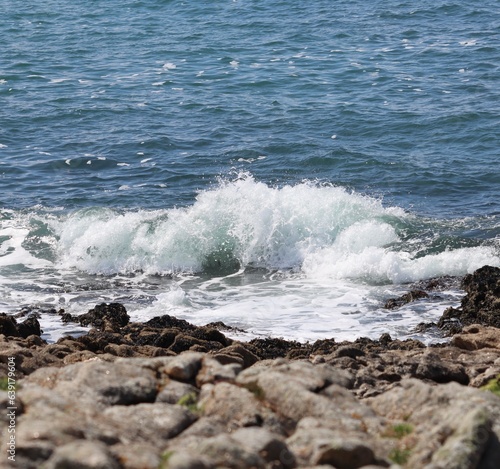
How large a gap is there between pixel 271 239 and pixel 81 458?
1641 centimetres

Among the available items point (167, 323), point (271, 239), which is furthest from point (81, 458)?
point (271, 239)

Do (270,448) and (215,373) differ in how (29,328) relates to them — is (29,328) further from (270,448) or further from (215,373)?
(270,448)

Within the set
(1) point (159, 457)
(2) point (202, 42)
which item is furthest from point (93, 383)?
(2) point (202, 42)

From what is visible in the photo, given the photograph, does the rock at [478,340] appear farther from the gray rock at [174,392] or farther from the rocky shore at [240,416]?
the gray rock at [174,392]

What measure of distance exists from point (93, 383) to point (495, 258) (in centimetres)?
1321

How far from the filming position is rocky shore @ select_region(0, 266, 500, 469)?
7.39 meters

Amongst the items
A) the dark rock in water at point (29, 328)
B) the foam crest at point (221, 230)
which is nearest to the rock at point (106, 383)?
the dark rock in water at point (29, 328)

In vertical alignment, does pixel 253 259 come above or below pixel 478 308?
below

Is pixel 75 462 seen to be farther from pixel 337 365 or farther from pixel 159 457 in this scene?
pixel 337 365

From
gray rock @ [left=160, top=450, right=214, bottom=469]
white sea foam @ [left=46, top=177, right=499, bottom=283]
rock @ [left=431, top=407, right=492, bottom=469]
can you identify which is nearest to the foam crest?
white sea foam @ [left=46, top=177, right=499, bottom=283]

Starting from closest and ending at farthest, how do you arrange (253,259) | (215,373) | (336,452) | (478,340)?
1. (336,452)
2. (215,373)
3. (478,340)
4. (253,259)

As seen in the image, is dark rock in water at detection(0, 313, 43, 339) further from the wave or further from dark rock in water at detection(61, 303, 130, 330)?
the wave

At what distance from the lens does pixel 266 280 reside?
21.2m

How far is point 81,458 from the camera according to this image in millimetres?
6875
